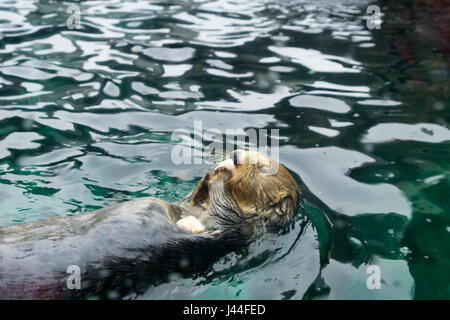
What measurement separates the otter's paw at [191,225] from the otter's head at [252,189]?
15 cm

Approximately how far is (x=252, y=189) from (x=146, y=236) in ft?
3.16

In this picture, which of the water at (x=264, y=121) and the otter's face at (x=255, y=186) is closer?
the water at (x=264, y=121)

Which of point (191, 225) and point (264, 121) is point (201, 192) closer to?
point (191, 225)

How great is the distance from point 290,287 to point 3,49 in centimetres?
595

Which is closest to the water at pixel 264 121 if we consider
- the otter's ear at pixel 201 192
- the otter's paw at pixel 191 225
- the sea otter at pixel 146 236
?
the sea otter at pixel 146 236

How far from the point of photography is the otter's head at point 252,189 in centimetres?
348

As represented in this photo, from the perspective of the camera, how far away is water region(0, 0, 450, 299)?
329 centimetres

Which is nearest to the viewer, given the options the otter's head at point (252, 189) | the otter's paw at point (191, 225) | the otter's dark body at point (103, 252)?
the otter's dark body at point (103, 252)

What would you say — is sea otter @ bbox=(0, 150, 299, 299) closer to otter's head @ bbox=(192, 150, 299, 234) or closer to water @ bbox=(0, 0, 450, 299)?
otter's head @ bbox=(192, 150, 299, 234)

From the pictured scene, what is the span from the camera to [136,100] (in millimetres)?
5836

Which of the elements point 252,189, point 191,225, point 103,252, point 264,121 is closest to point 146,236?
point 103,252

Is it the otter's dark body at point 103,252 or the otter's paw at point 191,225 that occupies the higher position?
the otter's dark body at point 103,252

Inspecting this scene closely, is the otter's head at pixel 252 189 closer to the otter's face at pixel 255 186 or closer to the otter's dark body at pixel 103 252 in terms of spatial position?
the otter's face at pixel 255 186

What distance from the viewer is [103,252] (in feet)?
8.83
